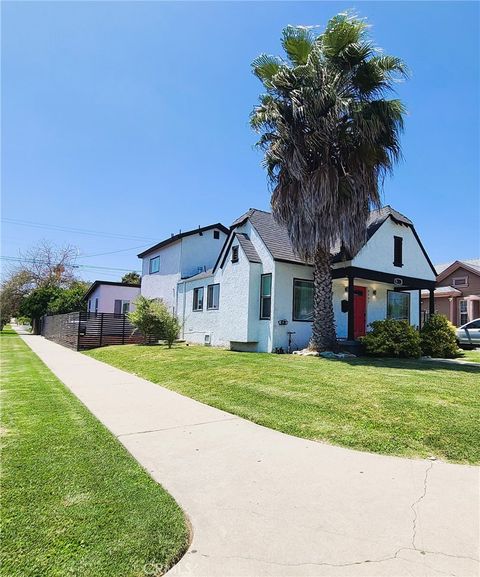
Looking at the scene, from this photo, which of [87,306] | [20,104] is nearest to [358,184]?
[20,104]

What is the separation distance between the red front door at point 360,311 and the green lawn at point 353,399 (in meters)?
5.81

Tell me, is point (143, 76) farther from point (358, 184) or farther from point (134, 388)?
point (134, 388)

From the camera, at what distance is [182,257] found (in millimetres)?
23500

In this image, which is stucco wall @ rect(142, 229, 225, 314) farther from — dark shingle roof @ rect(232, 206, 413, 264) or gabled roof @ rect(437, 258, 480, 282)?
gabled roof @ rect(437, 258, 480, 282)

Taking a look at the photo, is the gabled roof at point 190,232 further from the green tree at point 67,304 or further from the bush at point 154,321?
the green tree at point 67,304

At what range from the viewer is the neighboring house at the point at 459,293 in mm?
28328

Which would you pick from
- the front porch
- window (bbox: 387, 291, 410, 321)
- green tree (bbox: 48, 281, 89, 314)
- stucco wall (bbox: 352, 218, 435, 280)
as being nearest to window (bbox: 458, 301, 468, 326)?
the front porch

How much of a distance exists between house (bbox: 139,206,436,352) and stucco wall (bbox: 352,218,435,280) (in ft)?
0.13

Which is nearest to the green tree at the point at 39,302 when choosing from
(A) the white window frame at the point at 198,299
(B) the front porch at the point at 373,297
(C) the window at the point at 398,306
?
(A) the white window frame at the point at 198,299

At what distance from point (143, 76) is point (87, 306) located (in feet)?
95.9

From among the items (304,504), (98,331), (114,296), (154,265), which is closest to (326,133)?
(304,504)

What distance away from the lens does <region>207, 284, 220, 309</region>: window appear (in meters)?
18.5

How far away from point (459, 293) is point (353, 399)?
2738cm

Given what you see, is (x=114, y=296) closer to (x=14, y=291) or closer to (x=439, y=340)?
(x=14, y=291)
